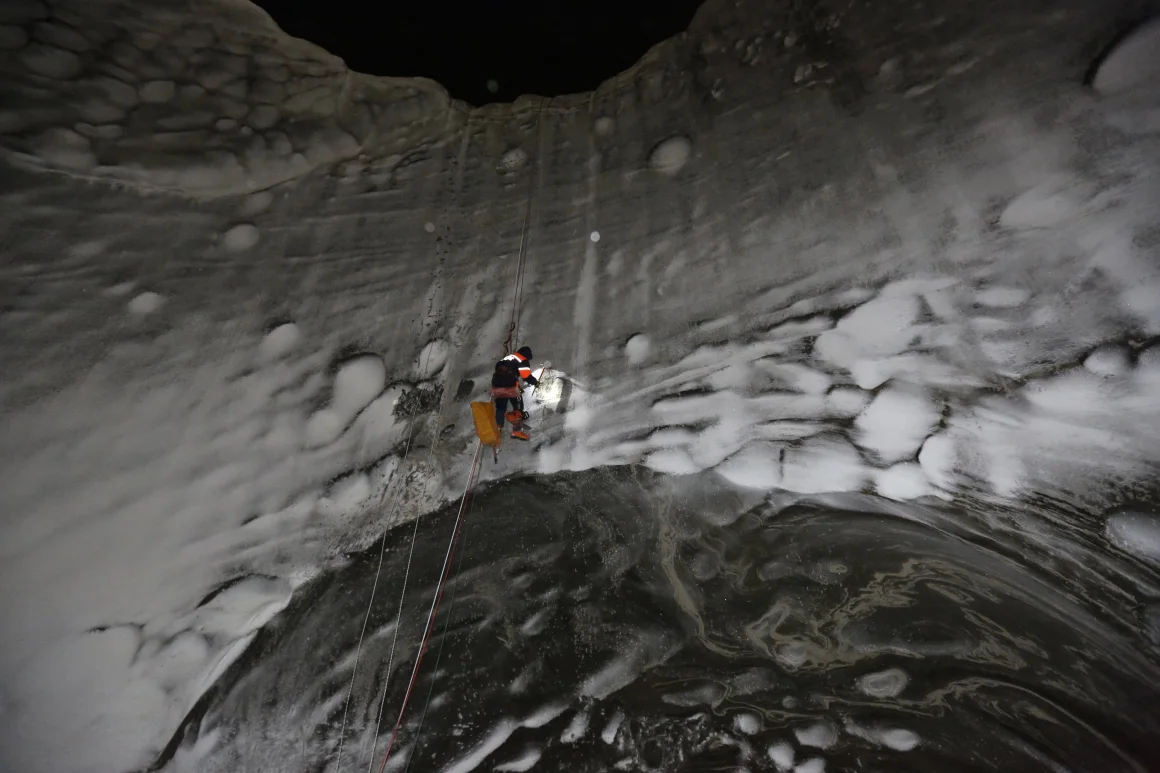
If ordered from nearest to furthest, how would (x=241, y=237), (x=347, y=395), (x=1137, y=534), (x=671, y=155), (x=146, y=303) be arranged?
(x=1137, y=534) < (x=146, y=303) < (x=347, y=395) < (x=241, y=237) < (x=671, y=155)

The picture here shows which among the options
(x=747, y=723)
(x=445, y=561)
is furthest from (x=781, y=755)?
(x=445, y=561)

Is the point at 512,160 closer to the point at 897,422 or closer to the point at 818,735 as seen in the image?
the point at 897,422

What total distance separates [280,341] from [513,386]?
99 centimetres

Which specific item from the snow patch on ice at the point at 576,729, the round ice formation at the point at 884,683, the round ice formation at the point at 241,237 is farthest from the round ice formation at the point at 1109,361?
the round ice formation at the point at 241,237

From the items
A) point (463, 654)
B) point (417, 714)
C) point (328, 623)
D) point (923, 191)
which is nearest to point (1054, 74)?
point (923, 191)

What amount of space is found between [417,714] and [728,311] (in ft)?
5.82

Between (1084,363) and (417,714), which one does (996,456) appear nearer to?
(1084,363)

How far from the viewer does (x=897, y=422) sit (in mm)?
1906

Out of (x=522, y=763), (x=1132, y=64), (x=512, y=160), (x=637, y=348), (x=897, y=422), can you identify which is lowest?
(x=522, y=763)

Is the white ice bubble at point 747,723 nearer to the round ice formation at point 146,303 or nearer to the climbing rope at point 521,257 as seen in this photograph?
the climbing rope at point 521,257

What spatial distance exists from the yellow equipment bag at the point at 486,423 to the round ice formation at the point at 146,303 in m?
1.27

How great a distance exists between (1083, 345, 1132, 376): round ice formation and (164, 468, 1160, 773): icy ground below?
46 cm

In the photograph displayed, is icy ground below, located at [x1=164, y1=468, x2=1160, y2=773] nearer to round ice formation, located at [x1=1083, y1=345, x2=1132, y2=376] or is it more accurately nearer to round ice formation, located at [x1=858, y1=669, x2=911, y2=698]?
round ice formation, located at [x1=858, y1=669, x2=911, y2=698]

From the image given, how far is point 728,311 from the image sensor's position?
2.23 m
